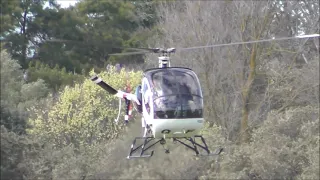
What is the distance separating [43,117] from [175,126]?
13332 mm

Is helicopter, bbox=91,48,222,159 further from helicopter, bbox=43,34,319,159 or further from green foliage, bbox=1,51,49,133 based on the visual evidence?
green foliage, bbox=1,51,49,133

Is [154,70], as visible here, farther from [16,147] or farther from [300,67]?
[300,67]

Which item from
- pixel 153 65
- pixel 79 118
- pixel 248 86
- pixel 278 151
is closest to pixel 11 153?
pixel 79 118

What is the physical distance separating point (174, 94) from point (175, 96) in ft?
0.12

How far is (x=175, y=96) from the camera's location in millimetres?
11164

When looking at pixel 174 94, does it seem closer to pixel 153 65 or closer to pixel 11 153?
pixel 11 153

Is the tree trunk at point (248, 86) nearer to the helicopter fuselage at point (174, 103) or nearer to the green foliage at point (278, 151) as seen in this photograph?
the green foliage at point (278, 151)

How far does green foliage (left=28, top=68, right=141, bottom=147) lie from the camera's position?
76.0 feet

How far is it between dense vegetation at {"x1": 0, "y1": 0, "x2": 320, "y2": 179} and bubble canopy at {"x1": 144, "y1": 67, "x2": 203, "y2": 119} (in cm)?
594

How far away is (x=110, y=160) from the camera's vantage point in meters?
19.9

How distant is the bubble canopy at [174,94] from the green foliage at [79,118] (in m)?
11.4

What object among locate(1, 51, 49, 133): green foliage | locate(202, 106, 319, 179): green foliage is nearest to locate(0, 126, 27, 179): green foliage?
locate(1, 51, 49, 133): green foliage

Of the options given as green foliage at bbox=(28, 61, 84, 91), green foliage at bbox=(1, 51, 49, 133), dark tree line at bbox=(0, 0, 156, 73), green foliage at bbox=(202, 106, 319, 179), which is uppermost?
dark tree line at bbox=(0, 0, 156, 73)

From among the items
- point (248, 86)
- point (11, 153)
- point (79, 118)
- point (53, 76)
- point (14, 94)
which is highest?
point (53, 76)
